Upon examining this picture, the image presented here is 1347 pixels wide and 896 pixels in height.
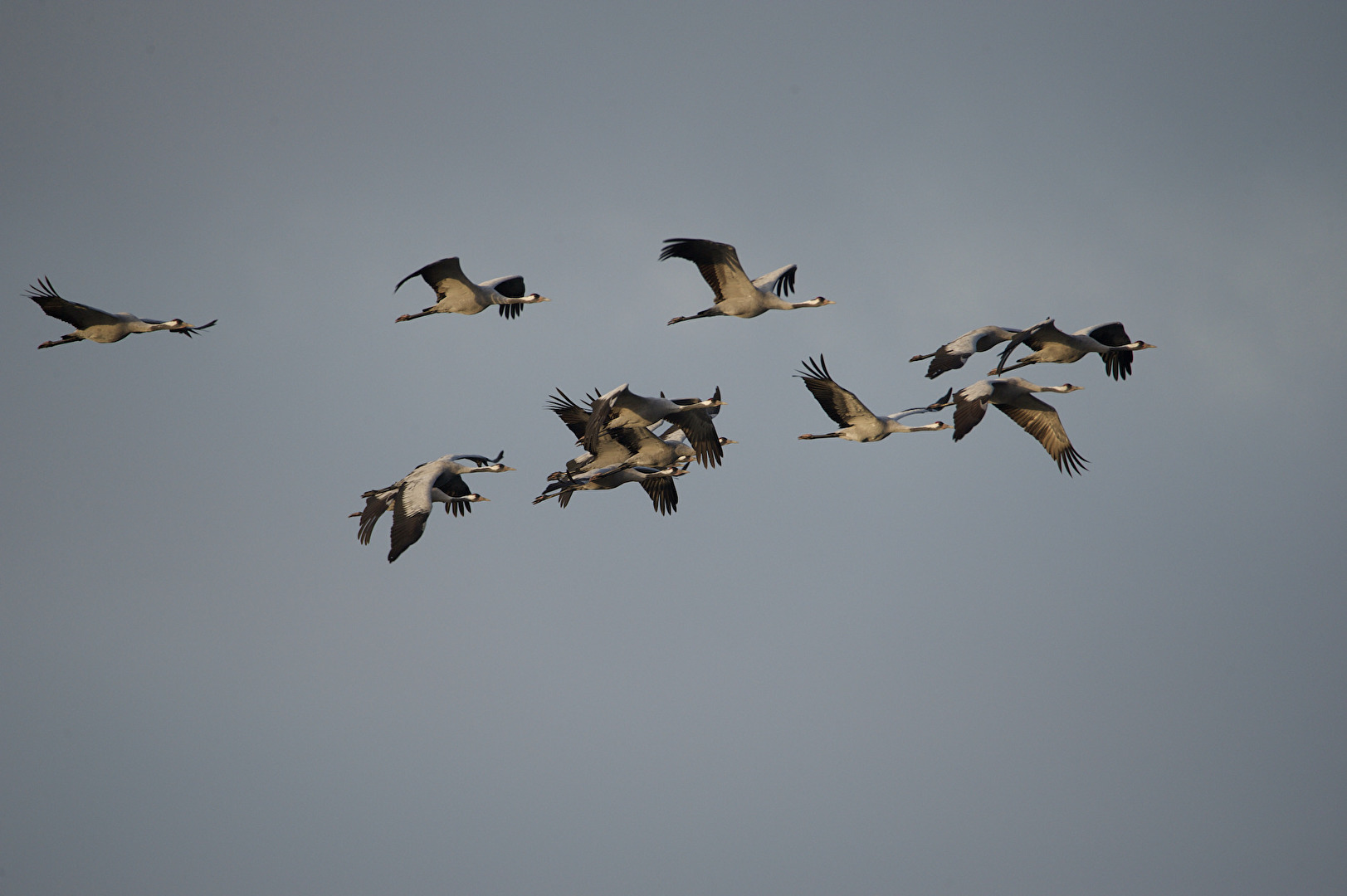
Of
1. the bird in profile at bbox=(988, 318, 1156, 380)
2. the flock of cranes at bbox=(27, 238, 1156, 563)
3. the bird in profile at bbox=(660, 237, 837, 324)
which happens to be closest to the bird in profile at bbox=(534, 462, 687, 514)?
the flock of cranes at bbox=(27, 238, 1156, 563)

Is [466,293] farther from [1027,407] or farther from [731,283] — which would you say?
[1027,407]

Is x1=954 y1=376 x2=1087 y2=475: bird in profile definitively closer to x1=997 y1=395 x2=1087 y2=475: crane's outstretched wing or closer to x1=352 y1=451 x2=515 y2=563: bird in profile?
x1=997 y1=395 x2=1087 y2=475: crane's outstretched wing

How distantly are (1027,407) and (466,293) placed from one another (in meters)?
10.1

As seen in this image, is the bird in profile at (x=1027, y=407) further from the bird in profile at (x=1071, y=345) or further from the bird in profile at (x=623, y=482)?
the bird in profile at (x=623, y=482)

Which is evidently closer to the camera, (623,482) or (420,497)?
(420,497)

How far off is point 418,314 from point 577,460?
421 centimetres

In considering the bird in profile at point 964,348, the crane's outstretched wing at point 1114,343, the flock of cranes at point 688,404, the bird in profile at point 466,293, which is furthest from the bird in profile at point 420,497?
the crane's outstretched wing at point 1114,343

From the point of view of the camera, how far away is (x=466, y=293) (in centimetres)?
2178

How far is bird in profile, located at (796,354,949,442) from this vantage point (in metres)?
19.4

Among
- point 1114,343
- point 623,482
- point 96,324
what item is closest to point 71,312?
point 96,324

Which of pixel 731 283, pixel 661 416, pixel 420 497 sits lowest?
pixel 420 497

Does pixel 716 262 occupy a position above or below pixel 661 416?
above

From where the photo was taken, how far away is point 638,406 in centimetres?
1944

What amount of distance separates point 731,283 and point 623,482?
12.5 feet
